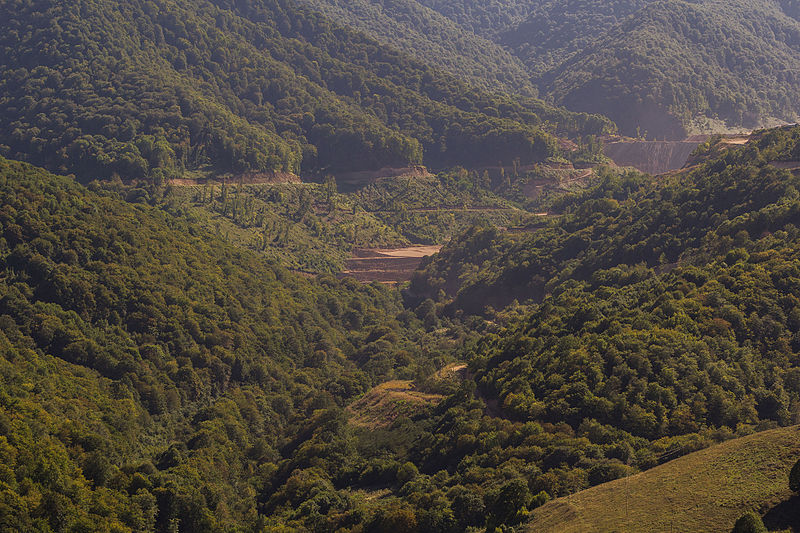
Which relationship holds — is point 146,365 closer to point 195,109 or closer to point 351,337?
point 351,337

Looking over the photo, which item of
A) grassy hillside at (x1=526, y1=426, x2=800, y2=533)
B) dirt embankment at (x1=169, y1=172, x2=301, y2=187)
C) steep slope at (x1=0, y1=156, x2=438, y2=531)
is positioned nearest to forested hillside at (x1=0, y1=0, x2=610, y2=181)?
dirt embankment at (x1=169, y1=172, x2=301, y2=187)

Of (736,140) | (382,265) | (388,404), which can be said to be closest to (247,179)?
(382,265)

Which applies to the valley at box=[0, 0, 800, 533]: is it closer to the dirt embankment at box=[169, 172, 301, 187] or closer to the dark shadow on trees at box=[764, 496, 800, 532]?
the dark shadow on trees at box=[764, 496, 800, 532]

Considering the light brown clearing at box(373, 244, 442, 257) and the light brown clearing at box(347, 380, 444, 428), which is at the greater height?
the light brown clearing at box(347, 380, 444, 428)

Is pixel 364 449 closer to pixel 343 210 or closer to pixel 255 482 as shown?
pixel 255 482

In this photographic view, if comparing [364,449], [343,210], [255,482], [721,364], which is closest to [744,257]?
[721,364]
